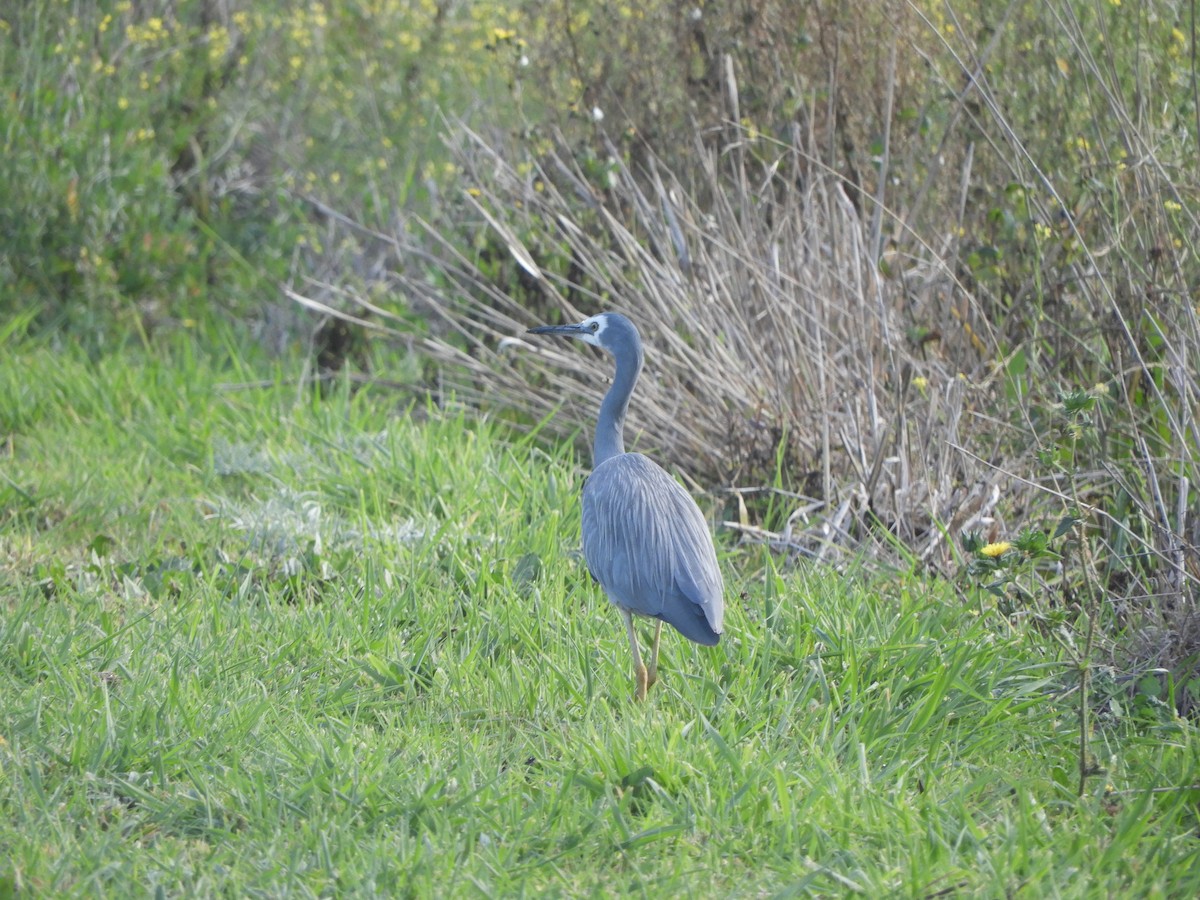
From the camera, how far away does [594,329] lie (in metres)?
4.39

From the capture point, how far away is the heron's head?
4.26 m

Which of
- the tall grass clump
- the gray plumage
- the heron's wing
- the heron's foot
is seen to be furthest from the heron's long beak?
the tall grass clump

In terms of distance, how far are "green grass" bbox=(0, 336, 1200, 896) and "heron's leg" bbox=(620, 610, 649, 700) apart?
0.05 meters

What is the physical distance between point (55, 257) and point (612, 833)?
5226 millimetres

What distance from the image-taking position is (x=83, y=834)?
9.82ft

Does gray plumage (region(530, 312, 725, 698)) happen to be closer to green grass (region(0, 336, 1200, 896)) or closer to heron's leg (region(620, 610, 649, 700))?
heron's leg (region(620, 610, 649, 700))

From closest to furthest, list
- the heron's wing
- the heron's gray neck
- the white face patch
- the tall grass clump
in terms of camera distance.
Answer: the heron's wing < the heron's gray neck < the white face patch < the tall grass clump

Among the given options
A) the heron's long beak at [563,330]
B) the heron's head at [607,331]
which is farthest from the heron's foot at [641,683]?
the heron's long beak at [563,330]

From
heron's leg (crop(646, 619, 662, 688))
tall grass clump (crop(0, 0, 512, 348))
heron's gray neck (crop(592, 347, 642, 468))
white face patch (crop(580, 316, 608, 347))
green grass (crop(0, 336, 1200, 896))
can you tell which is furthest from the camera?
tall grass clump (crop(0, 0, 512, 348))

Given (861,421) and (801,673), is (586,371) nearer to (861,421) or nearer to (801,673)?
(861,421)

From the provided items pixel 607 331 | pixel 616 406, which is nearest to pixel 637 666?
pixel 616 406

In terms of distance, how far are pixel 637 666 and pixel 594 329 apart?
1242 mm

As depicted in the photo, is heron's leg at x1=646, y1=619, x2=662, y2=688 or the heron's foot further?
heron's leg at x1=646, y1=619, x2=662, y2=688

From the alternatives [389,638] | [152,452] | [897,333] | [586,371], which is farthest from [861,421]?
[152,452]
